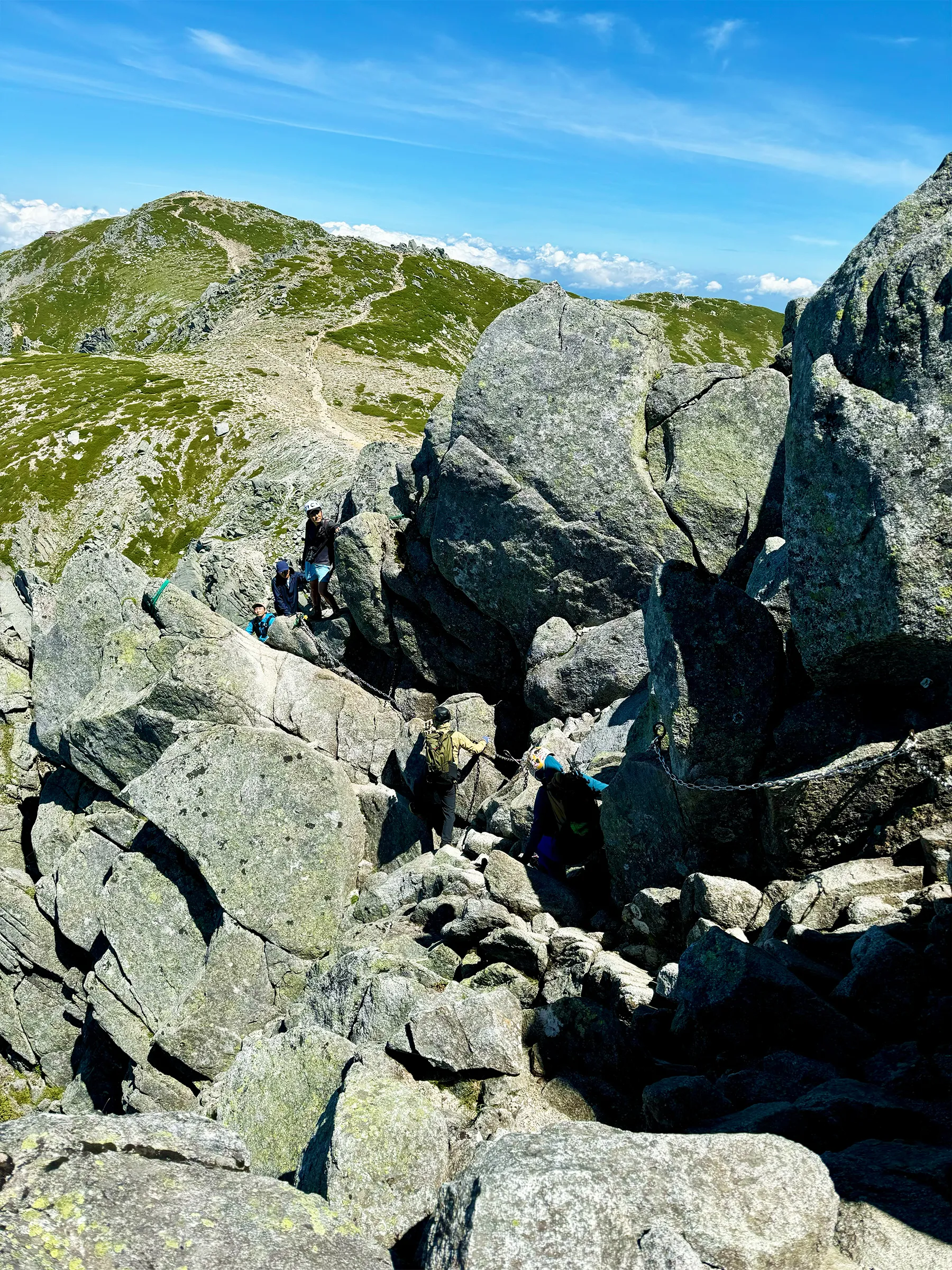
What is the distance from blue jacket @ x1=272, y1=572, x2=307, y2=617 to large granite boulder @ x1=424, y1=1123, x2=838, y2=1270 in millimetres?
33705

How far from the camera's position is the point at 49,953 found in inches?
1205

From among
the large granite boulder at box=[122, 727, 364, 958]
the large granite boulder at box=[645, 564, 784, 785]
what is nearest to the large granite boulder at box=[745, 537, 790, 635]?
the large granite boulder at box=[645, 564, 784, 785]

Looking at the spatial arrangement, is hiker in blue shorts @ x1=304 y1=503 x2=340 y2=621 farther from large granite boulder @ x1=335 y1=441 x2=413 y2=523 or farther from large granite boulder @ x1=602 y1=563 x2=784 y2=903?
large granite boulder @ x1=602 y1=563 x2=784 y2=903

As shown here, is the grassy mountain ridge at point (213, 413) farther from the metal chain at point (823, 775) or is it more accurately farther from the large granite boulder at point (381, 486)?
the metal chain at point (823, 775)

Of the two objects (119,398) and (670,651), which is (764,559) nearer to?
(670,651)

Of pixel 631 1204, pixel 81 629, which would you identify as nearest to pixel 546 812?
pixel 631 1204

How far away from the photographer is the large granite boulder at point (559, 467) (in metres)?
30.8

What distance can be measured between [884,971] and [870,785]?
471 centimetres

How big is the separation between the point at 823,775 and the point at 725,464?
53.7 feet

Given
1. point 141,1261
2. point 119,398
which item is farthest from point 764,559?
point 119,398

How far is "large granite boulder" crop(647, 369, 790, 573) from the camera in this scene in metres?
29.6

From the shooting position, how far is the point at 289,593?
133 feet

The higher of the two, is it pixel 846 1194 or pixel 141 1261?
pixel 846 1194

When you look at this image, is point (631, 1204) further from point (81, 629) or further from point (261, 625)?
point (261, 625)
